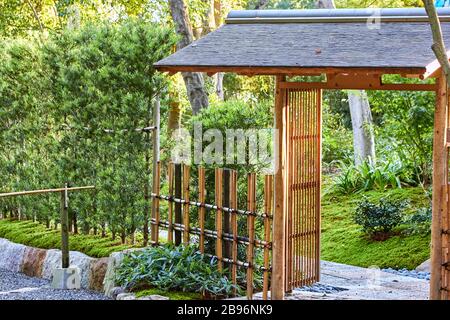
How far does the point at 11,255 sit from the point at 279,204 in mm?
4742

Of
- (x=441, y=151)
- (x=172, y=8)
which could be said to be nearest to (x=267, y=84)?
(x=172, y=8)

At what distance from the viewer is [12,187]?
12383 millimetres

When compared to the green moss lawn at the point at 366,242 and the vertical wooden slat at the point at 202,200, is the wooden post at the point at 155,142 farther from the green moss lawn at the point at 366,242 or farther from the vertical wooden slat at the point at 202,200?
the green moss lawn at the point at 366,242

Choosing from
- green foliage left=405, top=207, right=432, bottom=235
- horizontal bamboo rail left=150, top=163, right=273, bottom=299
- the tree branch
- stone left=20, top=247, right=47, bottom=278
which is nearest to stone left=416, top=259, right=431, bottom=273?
green foliage left=405, top=207, right=432, bottom=235

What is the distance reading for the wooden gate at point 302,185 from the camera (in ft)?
27.7

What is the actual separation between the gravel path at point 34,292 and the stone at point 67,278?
65 mm

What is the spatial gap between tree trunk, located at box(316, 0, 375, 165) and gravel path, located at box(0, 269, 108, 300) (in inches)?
272

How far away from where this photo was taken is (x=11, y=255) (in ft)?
37.9

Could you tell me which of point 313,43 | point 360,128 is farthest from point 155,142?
point 360,128

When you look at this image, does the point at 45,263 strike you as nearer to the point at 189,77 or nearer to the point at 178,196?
the point at 178,196

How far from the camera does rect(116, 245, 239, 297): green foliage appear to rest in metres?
8.48

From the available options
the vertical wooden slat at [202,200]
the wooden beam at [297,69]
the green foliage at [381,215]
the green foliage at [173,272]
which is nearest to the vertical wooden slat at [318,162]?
the green foliage at [173,272]
